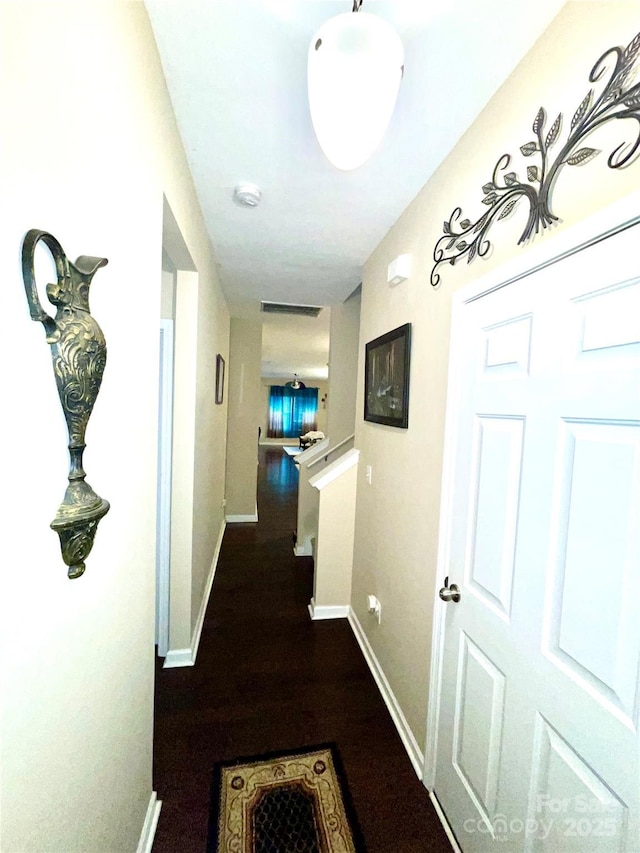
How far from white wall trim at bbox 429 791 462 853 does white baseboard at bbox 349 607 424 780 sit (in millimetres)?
80

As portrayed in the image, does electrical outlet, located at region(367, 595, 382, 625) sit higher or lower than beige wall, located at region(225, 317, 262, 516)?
lower

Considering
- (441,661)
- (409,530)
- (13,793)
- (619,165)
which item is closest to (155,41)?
(619,165)

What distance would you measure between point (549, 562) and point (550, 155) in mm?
1053

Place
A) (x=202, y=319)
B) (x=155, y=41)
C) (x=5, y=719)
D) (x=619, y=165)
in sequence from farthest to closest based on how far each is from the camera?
(x=202, y=319) < (x=155, y=41) < (x=619, y=165) < (x=5, y=719)

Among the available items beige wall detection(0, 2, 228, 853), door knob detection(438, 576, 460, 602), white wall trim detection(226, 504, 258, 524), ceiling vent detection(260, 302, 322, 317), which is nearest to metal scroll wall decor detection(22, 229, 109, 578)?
beige wall detection(0, 2, 228, 853)

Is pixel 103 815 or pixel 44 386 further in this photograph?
pixel 103 815

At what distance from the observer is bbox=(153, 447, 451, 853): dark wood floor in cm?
122

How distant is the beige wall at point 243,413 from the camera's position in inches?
165

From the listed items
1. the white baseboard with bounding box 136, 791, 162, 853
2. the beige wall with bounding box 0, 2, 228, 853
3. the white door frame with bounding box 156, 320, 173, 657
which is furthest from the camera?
the white door frame with bounding box 156, 320, 173, 657

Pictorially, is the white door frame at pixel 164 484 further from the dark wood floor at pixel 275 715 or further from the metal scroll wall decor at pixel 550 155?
the metal scroll wall decor at pixel 550 155

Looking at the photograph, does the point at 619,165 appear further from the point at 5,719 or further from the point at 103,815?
the point at 103,815

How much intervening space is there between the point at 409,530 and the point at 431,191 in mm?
1543

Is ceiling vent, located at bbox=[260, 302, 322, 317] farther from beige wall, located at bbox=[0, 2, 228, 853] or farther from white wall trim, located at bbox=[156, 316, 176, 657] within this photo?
beige wall, located at bbox=[0, 2, 228, 853]

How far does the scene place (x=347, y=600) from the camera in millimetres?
2520
